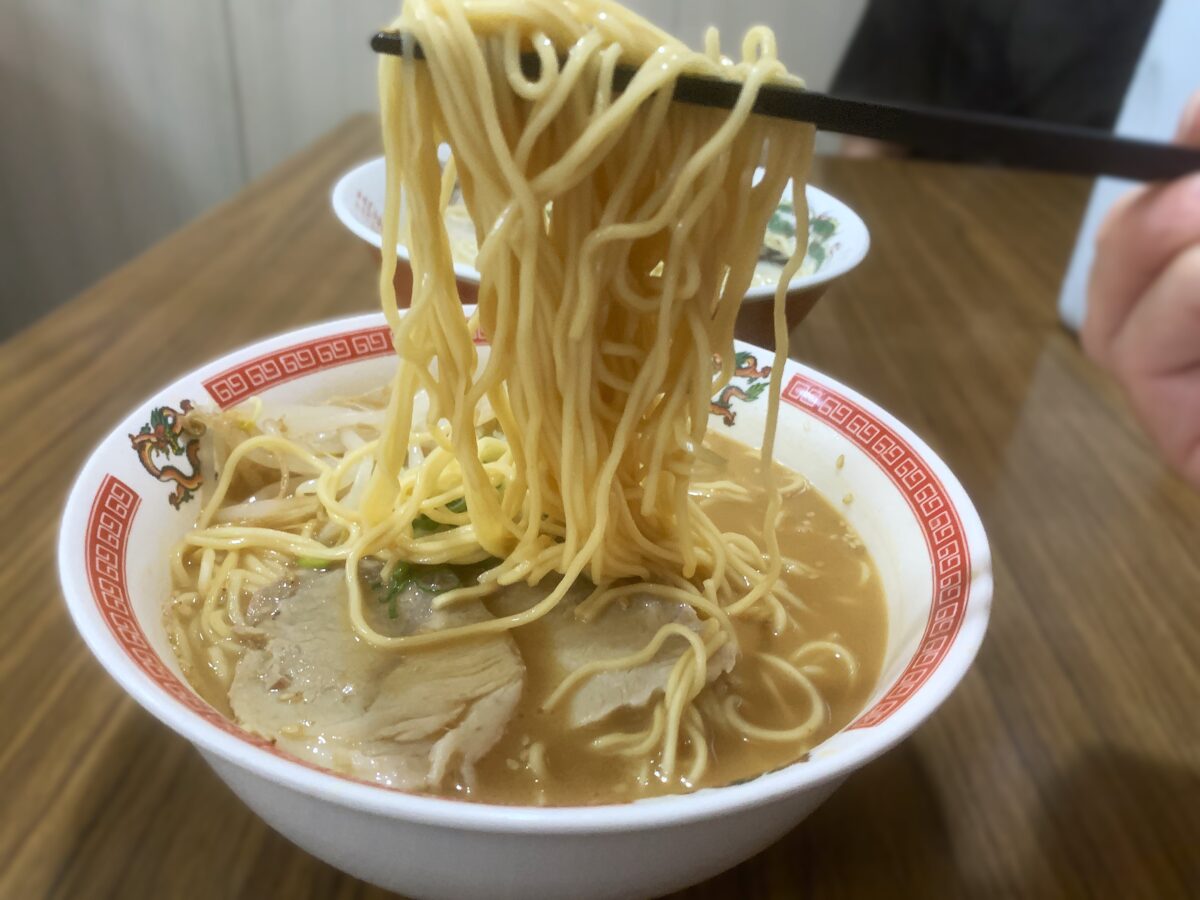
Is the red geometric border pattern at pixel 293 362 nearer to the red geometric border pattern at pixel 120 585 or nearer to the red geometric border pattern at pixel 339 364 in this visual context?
the red geometric border pattern at pixel 339 364

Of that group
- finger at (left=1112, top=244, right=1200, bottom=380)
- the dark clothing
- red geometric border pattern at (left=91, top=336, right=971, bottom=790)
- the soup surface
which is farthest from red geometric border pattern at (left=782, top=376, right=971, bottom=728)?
the dark clothing

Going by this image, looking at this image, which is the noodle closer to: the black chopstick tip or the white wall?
the black chopstick tip

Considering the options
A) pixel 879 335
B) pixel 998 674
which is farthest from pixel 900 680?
pixel 879 335

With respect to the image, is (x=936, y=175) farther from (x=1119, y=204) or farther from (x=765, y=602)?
(x=765, y=602)

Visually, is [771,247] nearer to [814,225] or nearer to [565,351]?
[814,225]

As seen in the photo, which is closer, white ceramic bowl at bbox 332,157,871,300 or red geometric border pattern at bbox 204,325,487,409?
red geometric border pattern at bbox 204,325,487,409

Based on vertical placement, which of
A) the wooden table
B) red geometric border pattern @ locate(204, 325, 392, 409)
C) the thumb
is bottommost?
the wooden table
